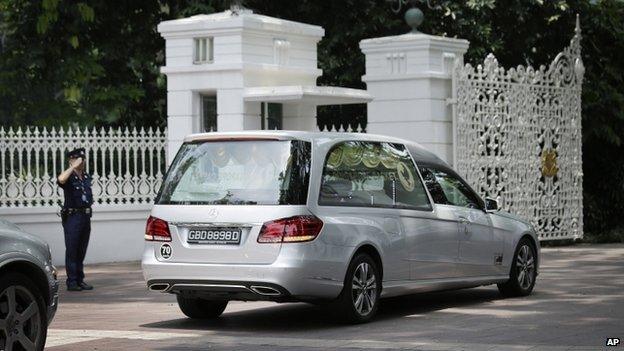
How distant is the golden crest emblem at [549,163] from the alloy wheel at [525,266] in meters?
7.76

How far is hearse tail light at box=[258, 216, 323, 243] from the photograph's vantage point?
1177 centimetres

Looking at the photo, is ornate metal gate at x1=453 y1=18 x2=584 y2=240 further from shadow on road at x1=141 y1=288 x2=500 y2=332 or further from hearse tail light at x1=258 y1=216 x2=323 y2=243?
hearse tail light at x1=258 y1=216 x2=323 y2=243

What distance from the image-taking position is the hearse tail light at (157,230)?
484 inches

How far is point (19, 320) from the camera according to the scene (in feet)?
31.9

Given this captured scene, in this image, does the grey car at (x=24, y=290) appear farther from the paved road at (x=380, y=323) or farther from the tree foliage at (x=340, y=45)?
the tree foliage at (x=340, y=45)

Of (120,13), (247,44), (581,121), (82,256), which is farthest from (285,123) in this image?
(120,13)

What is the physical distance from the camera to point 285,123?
20375 millimetres

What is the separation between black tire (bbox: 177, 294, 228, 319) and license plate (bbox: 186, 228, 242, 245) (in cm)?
87

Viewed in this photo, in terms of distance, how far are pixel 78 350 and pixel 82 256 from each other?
19.3 feet

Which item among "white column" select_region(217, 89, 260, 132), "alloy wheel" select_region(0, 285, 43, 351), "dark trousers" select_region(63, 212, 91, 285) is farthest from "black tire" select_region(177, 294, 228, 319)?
"white column" select_region(217, 89, 260, 132)

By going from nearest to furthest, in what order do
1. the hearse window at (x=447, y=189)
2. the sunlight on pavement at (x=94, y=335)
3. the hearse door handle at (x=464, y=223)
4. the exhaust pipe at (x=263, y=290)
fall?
the sunlight on pavement at (x=94, y=335), the exhaust pipe at (x=263, y=290), the hearse window at (x=447, y=189), the hearse door handle at (x=464, y=223)

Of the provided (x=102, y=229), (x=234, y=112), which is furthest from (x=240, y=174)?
(x=102, y=229)

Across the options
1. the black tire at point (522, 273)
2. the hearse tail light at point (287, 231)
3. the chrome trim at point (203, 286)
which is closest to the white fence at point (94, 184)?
the black tire at point (522, 273)

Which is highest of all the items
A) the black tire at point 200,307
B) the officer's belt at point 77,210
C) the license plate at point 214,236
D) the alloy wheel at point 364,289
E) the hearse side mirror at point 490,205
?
the hearse side mirror at point 490,205
